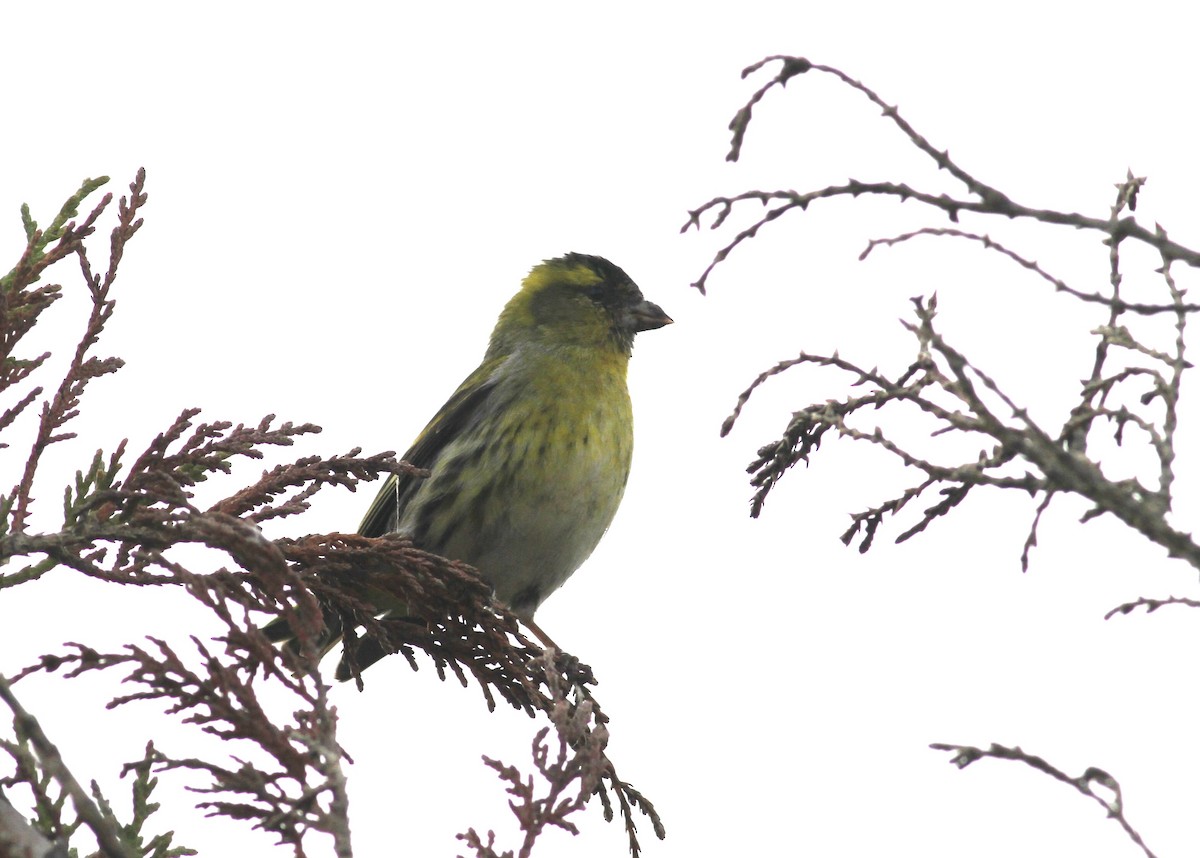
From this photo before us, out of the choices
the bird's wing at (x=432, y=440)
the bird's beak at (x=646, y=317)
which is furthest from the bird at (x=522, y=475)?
the bird's beak at (x=646, y=317)

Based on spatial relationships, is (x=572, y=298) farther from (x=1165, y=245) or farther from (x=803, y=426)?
(x=1165, y=245)

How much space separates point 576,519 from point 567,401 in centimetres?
56

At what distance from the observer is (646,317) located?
22.8 ft

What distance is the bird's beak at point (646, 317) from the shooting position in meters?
6.92

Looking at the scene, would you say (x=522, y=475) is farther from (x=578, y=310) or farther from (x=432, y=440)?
(x=578, y=310)

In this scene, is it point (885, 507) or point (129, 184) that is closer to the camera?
point (885, 507)

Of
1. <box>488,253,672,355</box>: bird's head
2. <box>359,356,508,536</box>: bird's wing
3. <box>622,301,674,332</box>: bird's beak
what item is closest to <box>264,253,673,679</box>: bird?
<box>359,356,508,536</box>: bird's wing

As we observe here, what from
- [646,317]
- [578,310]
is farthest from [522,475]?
[646,317]

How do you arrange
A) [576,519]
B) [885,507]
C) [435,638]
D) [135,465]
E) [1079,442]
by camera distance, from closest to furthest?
[1079,442] < [885,507] < [135,465] < [435,638] < [576,519]

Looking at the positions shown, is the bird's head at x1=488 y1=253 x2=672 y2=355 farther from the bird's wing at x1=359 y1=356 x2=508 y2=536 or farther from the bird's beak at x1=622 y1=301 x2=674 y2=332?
the bird's wing at x1=359 y1=356 x2=508 y2=536

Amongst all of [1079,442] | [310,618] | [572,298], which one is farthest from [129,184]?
[572,298]

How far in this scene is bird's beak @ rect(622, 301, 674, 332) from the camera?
692 cm

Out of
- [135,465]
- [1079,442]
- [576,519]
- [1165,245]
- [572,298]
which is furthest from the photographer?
[572,298]

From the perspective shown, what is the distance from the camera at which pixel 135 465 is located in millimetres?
2992
